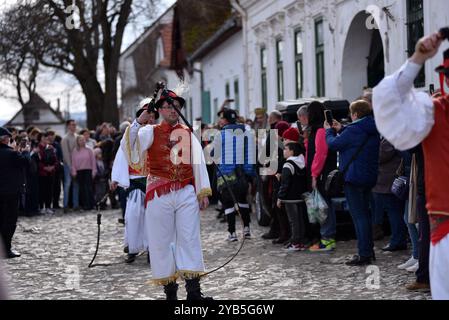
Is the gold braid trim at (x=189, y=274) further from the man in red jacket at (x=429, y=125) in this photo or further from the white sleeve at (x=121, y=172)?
the white sleeve at (x=121, y=172)

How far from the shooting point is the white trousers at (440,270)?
455 cm

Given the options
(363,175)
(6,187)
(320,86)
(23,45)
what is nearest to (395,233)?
(363,175)

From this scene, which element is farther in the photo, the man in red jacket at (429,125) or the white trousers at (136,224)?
the white trousers at (136,224)

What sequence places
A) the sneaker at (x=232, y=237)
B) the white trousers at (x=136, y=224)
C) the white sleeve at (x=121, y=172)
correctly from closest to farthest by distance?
1. the white sleeve at (x=121, y=172)
2. the white trousers at (x=136, y=224)
3. the sneaker at (x=232, y=237)

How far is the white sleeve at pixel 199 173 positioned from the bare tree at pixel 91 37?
1995cm

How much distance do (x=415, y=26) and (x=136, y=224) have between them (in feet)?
21.1

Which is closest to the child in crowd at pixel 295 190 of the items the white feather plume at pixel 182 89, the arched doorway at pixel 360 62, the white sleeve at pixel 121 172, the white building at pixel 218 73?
the white sleeve at pixel 121 172

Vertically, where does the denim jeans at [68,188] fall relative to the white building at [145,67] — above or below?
below

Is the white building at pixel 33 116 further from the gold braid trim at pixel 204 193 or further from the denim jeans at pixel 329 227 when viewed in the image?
the gold braid trim at pixel 204 193

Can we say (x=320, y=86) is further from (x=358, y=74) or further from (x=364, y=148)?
(x=364, y=148)

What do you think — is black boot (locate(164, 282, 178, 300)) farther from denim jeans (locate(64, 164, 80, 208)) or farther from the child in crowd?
denim jeans (locate(64, 164, 80, 208))

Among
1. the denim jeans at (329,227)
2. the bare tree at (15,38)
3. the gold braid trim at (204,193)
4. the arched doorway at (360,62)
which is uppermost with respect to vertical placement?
the bare tree at (15,38)

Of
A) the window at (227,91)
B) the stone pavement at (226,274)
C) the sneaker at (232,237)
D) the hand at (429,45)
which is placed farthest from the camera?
the window at (227,91)

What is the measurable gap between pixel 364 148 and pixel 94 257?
3.66m
